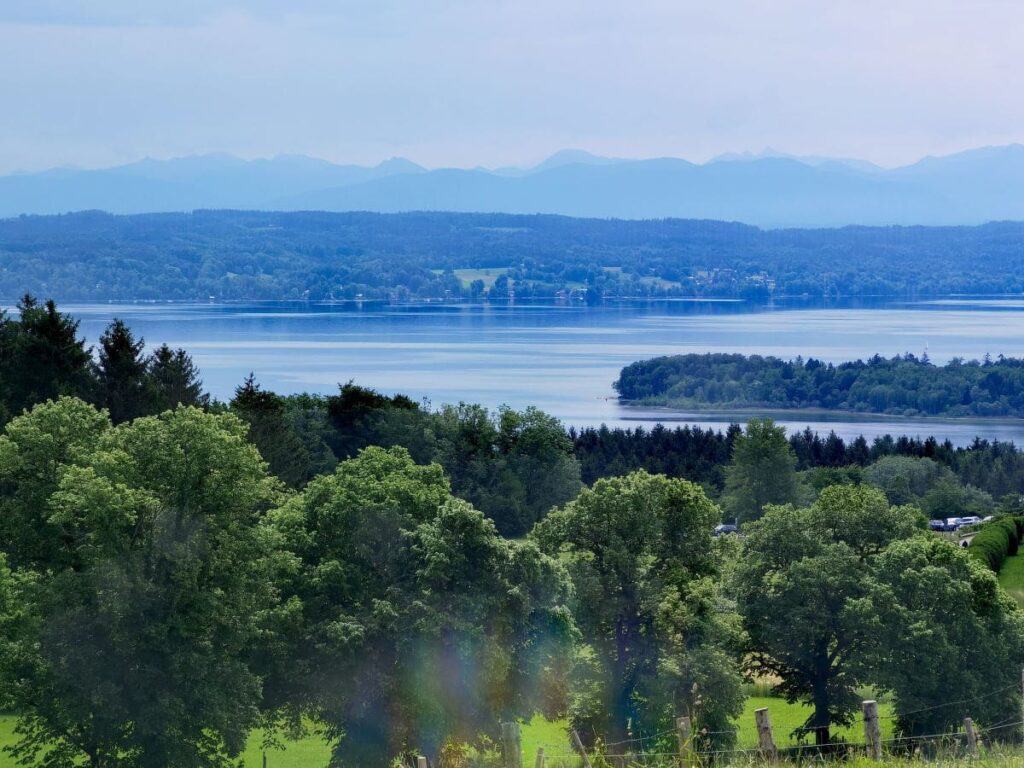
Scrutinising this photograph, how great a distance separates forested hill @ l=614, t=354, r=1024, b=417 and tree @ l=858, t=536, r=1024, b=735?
94.5m

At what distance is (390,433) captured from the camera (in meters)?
56.5

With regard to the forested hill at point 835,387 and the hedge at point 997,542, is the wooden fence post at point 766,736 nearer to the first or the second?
the hedge at point 997,542

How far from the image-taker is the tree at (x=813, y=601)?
83.3ft

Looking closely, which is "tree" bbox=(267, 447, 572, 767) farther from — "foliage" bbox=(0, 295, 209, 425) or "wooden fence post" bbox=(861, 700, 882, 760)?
"foliage" bbox=(0, 295, 209, 425)

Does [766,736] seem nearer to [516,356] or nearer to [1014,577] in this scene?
[1014,577]

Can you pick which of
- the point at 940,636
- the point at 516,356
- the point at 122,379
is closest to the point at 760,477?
the point at 122,379

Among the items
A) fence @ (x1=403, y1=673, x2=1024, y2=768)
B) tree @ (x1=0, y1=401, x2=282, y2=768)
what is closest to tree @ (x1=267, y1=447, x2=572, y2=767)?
fence @ (x1=403, y1=673, x2=1024, y2=768)

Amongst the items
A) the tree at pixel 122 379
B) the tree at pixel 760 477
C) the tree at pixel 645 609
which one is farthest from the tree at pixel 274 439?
the tree at pixel 760 477

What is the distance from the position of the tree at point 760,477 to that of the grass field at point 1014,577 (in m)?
13.7

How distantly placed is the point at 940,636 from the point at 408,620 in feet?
30.2

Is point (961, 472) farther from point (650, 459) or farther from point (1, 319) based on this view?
point (1, 319)

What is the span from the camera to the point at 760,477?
193 ft

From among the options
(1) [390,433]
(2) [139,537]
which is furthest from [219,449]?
(1) [390,433]

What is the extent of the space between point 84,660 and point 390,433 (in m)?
37.3
